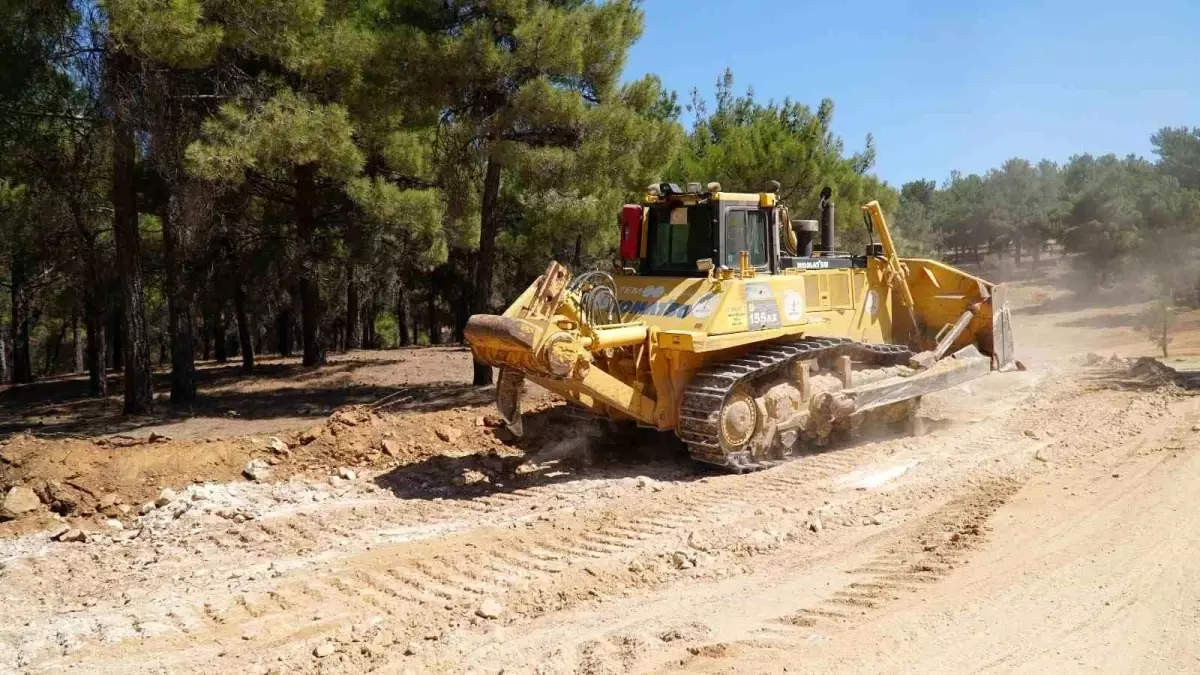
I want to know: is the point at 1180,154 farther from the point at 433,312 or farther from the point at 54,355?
the point at 54,355

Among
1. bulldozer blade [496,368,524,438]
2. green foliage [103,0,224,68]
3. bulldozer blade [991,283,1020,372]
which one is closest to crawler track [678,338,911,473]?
bulldozer blade [496,368,524,438]

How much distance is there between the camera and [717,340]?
8.52 m

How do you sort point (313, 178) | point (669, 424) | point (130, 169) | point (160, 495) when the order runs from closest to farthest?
point (160, 495) < point (669, 424) < point (130, 169) < point (313, 178)

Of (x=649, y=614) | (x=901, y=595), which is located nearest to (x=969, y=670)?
(x=901, y=595)

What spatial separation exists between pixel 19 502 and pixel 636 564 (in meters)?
5.73

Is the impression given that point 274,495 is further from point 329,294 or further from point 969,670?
point 329,294

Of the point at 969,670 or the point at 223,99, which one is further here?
the point at 223,99

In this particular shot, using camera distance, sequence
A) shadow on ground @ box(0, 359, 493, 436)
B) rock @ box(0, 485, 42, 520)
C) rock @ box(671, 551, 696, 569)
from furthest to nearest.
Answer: shadow on ground @ box(0, 359, 493, 436) < rock @ box(0, 485, 42, 520) < rock @ box(671, 551, 696, 569)

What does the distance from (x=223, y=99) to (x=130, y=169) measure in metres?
1.73

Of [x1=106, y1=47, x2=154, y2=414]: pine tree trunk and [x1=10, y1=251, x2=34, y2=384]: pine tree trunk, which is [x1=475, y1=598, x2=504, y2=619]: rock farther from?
[x1=10, y1=251, x2=34, y2=384]: pine tree trunk

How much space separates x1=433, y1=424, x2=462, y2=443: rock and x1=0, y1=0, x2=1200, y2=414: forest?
4774mm

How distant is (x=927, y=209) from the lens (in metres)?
69.2

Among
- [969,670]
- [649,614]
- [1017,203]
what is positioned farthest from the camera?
[1017,203]

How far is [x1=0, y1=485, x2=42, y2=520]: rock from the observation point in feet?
25.5
